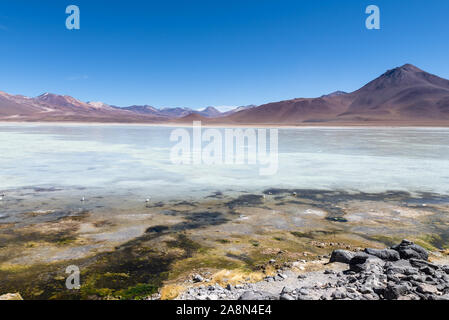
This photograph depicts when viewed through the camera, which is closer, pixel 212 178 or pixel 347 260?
pixel 347 260

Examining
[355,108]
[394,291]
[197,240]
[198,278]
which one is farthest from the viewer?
[355,108]

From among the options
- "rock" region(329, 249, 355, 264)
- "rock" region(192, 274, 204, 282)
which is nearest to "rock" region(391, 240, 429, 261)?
"rock" region(329, 249, 355, 264)

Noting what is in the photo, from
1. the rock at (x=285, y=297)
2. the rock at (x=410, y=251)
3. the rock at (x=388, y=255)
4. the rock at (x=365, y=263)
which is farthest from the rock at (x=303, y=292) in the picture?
the rock at (x=410, y=251)

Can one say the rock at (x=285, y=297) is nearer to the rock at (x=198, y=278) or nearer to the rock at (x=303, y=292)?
the rock at (x=303, y=292)

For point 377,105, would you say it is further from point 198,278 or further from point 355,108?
point 198,278

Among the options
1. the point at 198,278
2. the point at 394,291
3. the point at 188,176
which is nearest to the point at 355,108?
the point at 188,176

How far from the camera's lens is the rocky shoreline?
12.1 ft

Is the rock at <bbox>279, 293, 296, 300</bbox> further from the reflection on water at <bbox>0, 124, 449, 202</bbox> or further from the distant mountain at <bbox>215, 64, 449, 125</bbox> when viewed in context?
the distant mountain at <bbox>215, 64, 449, 125</bbox>

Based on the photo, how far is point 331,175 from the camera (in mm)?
12414

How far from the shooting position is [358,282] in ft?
13.2

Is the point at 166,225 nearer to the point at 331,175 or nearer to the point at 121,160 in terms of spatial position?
the point at 331,175

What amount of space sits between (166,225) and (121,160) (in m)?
9.91

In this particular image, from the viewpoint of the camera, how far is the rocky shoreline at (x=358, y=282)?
368cm
